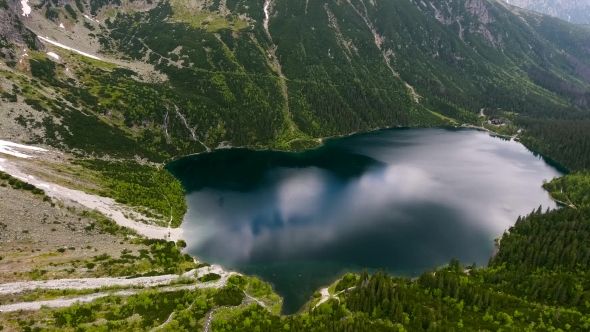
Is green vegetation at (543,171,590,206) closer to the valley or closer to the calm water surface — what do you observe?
the valley

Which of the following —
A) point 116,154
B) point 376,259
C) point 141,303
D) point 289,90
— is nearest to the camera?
point 141,303

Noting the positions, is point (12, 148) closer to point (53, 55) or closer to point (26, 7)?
point (53, 55)

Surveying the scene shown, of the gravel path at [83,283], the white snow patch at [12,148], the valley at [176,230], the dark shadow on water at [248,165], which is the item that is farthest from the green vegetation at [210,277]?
the white snow patch at [12,148]

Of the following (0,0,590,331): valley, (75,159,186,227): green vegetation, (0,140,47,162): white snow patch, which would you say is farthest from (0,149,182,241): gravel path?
(0,140,47,162): white snow patch

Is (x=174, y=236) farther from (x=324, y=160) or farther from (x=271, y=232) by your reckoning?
(x=324, y=160)

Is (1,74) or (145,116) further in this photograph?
(145,116)

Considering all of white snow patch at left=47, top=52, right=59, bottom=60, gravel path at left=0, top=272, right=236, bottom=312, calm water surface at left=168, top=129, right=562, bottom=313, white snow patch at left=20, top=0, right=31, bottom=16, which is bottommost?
gravel path at left=0, top=272, right=236, bottom=312

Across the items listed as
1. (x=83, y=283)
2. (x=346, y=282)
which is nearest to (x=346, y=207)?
(x=346, y=282)

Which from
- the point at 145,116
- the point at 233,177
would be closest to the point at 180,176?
the point at 233,177

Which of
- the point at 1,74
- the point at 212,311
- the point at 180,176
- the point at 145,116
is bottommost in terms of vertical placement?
the point at 212,311
